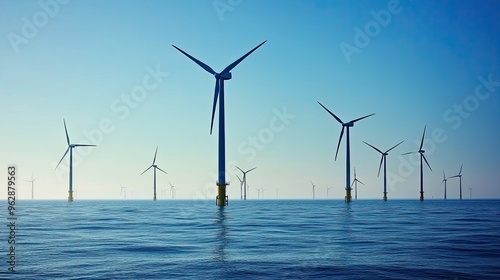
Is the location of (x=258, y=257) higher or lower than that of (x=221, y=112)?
lower

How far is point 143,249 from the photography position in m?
23.2

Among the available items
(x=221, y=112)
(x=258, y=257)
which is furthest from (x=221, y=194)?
(x=258, y=257)

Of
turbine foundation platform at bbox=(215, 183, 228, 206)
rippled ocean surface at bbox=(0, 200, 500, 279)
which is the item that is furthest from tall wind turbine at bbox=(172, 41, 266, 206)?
rippled ocean surface at bbox=(0, 200, 500, 279)

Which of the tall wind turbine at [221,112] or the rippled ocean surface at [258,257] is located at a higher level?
the tall wind turbine at [221,112]

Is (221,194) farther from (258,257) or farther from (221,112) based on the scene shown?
(258,257)

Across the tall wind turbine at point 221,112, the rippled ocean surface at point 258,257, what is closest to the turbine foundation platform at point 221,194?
the tall wind turbine at point 221,112

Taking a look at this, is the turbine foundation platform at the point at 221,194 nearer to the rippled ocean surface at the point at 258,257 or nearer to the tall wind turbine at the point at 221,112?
the tall wind turbine at the point at 221,112

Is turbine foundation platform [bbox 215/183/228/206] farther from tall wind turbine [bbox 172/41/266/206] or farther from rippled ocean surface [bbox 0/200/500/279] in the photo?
rippled ocean surface [bbox 0/200/500/279]

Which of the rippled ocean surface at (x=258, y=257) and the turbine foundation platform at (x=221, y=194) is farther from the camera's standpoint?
the turbine foundation platform at (x=221, y=194)

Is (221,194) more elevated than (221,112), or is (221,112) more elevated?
(221,112)

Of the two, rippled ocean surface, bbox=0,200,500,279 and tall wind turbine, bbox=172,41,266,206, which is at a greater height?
tall wind turbine, bbox=172,41,266,206

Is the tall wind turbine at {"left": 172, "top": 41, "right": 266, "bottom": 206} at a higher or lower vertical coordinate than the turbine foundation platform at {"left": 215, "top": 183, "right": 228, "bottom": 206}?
higher

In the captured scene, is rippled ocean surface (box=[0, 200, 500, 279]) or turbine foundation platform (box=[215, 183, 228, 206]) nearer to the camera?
rippled ocean surface (box=[0, 200, 500, 279])

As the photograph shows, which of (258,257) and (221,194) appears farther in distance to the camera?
(221,194)
